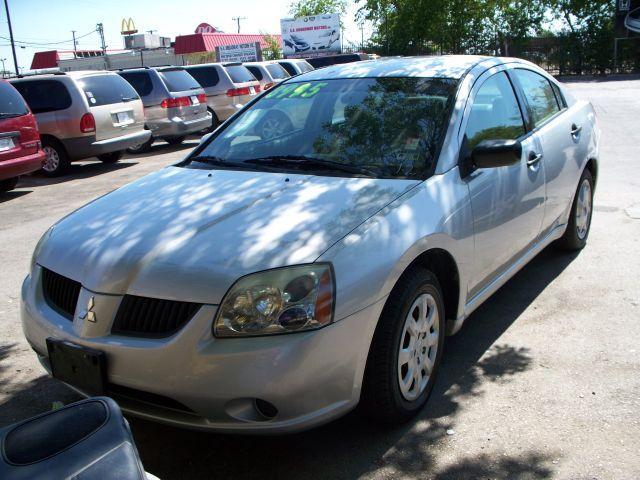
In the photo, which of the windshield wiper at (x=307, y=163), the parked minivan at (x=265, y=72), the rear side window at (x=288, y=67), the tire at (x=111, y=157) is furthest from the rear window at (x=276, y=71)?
the windshield wiper at (x=307, y=163)

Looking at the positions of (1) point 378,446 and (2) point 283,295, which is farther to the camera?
(1) point 378,446

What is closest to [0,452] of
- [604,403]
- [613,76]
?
[604,403]

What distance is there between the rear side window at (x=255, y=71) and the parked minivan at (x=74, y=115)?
8.31 metres

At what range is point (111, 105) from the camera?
12.4 meters

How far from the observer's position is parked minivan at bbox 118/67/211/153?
14773mm

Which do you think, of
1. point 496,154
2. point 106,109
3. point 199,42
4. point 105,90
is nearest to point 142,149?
point 105,90

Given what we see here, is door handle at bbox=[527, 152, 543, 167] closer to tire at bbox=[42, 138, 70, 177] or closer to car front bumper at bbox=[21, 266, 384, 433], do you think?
car front bumper at bbox=[21, 266, 384, 433]

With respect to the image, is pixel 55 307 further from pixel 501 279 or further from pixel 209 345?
pixel 501 279

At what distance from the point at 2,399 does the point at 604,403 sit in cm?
314

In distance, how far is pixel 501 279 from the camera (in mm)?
4184

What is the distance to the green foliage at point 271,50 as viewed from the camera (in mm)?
55812

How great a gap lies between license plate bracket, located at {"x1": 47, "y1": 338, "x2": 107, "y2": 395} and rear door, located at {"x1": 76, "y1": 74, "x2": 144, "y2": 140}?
9753 mm

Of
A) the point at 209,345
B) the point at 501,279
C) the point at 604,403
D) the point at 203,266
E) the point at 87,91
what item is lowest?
the point at 604,403

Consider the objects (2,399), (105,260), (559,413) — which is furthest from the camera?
(2,399)
